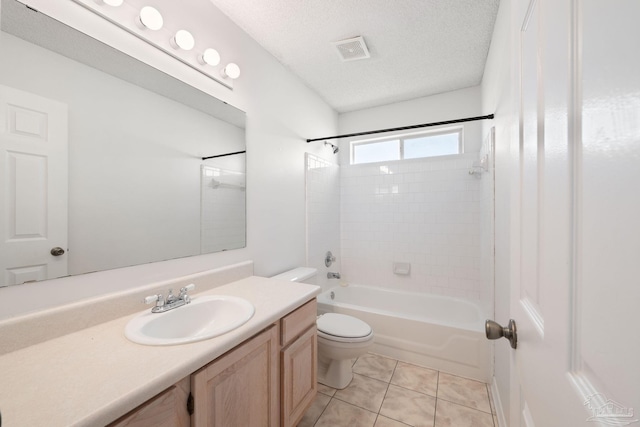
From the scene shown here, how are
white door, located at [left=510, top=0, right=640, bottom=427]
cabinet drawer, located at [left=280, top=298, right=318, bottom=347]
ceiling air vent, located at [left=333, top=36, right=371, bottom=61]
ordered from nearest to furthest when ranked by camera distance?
white door, located at [left=510, top=0, right=640, bottom=427] < cabinet drawer, located at [left=280, top=298, right=318, bottom=347] < ceiling air vent, located at [left=333, top=36, right=371, bottom=61]

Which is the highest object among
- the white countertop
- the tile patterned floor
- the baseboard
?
the white countertop

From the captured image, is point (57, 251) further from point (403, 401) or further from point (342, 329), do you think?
point (403, 401)

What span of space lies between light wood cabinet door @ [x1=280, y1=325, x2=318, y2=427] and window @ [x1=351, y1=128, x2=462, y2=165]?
2.37m

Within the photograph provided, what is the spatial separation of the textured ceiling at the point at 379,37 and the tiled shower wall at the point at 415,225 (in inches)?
35.9

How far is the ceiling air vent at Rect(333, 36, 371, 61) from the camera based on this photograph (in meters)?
1.93

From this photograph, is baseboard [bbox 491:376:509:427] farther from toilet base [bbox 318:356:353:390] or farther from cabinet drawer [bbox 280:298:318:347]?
cabinet drawer [bbox 280:298:318:347]

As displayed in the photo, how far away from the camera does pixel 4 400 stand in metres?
0.63

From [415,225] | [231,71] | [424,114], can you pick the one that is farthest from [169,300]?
[424,114]

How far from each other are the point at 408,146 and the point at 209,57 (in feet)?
7.70

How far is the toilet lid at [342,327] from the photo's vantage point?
1819mm

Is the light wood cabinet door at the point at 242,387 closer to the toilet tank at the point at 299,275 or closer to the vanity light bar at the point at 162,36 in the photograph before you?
the toilet tank at the point at 299,275

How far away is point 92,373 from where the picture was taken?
28.7 inches

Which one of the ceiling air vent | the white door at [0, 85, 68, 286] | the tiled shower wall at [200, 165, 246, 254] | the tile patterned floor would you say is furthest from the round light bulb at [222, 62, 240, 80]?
the tile patterned floor

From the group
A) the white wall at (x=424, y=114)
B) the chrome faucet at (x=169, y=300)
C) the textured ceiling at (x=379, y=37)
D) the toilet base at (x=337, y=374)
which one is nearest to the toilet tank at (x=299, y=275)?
the toilet base at (x=337, y=374)
